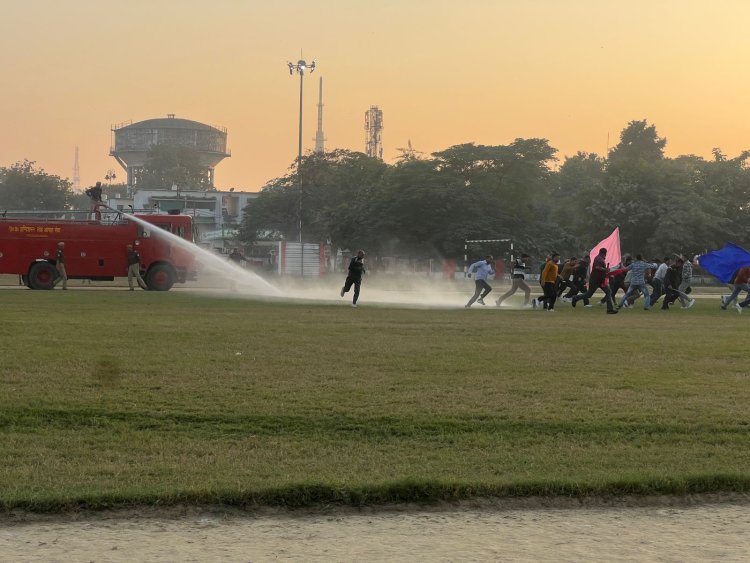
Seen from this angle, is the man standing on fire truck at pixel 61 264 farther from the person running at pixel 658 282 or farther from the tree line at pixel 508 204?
the tree line at pixel 508 204

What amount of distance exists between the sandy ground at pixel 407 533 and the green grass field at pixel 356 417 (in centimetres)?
28

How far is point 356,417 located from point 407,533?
3.54 metres

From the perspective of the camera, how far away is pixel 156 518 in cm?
662

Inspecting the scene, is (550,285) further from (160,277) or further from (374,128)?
(374,128)

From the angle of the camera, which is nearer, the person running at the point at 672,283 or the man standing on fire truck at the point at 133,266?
the person running at the point at 672,283

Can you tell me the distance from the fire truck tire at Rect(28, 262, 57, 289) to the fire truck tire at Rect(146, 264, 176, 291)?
3.45m

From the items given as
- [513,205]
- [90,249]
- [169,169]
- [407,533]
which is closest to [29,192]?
[169,169]

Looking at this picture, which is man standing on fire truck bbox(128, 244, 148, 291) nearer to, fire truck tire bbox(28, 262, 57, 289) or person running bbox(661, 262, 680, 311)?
fire truck tire bbox(28, 262, 57, 289)

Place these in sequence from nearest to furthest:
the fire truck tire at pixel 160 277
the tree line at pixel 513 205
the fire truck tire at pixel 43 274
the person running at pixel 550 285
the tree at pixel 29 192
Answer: the person running at pixel 550 285 → the fire truck tire at pixel 43 274 → the fire truck tire at pixel 160 277 → the tree line at pixel 513 205 → the tree at pixel 29 192

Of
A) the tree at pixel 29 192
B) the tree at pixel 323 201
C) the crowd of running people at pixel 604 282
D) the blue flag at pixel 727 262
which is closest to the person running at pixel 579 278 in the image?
the crowd of running people at pixel 604 282

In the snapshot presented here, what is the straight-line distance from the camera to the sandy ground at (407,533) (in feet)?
18.9

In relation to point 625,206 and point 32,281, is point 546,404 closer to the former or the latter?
point 32,281

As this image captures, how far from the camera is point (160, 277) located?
1511 inches

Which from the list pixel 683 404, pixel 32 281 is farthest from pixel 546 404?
pixel 32 281
